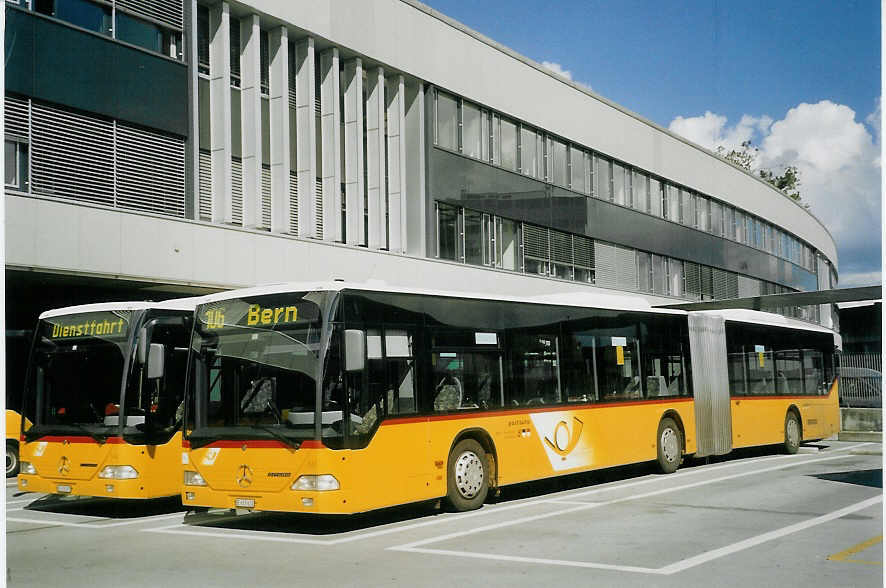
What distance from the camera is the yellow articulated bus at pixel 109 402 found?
13922 millimetres

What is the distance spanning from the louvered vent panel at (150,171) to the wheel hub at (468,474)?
11.9 meters

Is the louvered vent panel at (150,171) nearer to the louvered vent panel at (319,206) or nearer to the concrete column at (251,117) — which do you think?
the concrete column at (251,117)

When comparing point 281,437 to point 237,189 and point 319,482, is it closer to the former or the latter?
point 319,482

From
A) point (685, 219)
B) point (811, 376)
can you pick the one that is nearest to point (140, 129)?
point (811, 376)

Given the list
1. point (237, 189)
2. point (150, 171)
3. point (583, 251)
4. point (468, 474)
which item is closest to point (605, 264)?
point (583, 251)

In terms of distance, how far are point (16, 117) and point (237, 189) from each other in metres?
5.88

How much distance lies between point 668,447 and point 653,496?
162 inches

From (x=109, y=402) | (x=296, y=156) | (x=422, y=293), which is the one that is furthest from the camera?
(x=296, y=156)

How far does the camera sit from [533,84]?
36594 millimetres

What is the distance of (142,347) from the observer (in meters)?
14.1

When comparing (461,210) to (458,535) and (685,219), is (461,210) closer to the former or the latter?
(685,219)

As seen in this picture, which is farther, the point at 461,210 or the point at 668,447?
the point at 461,210

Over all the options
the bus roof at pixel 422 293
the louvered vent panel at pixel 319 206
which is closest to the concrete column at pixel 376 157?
the louvered vent panel at pixel 319 206

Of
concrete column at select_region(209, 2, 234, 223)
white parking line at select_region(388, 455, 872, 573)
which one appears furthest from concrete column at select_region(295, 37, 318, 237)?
white parking line at select_region(388, 455, 872, 573)
